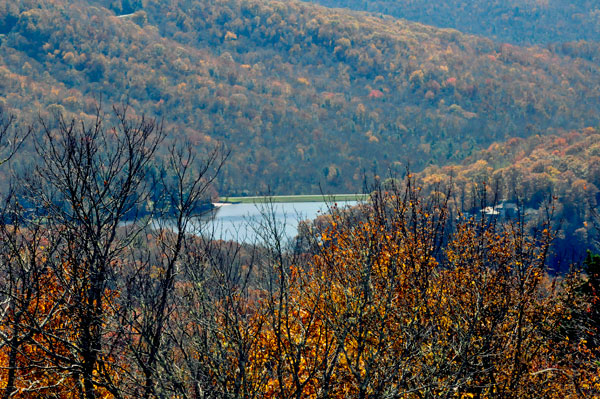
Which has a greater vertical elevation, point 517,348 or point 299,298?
point 299,298

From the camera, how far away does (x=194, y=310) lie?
43.1 ft

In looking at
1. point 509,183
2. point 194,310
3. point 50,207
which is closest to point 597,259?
point 194,310

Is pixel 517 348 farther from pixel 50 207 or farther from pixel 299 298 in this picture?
pixel 50 207

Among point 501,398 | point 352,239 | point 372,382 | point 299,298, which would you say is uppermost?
point 352,239

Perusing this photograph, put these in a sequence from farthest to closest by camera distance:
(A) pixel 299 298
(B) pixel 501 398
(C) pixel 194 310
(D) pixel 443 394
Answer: (A) pixel 299 298 → (B) pixel 501 398 → (D) pixel 443 394 → (C) pixel 194 310

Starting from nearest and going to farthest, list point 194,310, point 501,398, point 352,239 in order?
point 194,310, point 501,398, point 352,239

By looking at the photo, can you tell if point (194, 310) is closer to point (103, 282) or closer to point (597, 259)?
point (103, 282)


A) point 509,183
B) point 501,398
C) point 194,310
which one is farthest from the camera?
point 509,183

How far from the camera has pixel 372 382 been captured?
45.0 feet

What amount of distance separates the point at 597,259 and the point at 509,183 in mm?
159240

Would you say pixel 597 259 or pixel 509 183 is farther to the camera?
pixel 509 183

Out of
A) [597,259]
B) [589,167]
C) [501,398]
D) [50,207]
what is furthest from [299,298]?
[589,167]

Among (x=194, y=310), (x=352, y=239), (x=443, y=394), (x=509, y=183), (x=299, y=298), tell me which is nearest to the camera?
(x=194, y=310)

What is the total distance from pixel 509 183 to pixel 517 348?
17332 cm
